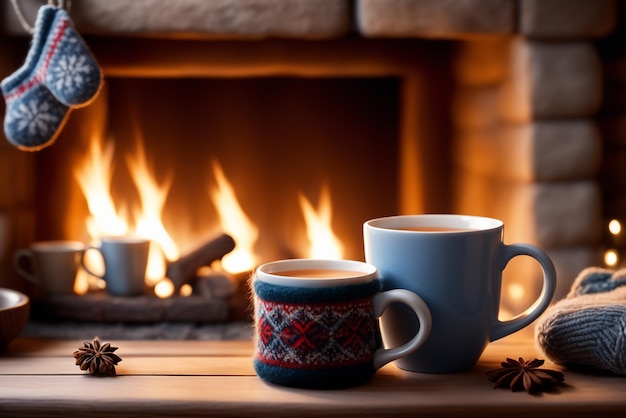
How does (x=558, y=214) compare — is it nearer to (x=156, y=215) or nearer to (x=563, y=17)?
(x=563, y=17)

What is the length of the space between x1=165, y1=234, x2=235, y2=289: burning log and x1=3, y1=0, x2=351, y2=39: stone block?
1.66 ft

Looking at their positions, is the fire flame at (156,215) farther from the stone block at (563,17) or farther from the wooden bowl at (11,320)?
the wooden bowl at (11,320)

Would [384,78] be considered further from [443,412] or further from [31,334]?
[443,412]

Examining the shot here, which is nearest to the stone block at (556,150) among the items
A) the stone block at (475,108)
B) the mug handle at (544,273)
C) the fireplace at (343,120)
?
the fireplace at (343,120)

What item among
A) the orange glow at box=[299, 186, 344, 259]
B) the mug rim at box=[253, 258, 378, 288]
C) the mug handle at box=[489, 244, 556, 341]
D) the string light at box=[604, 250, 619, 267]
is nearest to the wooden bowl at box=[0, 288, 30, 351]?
the mug rim at box=[253, 258, 378, 288]

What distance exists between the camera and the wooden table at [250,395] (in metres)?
0.73

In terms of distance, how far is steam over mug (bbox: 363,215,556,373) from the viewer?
80cm

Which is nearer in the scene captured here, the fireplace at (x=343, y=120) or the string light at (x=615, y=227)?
the fireplace at (x=343, y=120)

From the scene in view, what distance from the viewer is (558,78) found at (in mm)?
1426

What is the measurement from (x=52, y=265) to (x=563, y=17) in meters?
1.08

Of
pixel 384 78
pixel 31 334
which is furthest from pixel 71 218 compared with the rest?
pixel 384 78

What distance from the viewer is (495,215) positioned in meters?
1.62

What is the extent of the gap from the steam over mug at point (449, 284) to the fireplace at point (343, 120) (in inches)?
25.3

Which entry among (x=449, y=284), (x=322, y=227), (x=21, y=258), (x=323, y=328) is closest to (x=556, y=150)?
(x=322, y=227)
